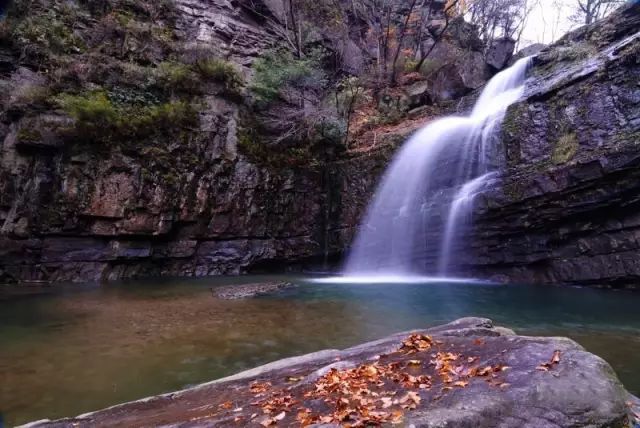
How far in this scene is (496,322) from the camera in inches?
299

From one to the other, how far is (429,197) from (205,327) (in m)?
8.98

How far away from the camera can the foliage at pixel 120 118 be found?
1222 centimetres

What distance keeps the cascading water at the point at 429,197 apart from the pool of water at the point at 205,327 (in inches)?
81.5

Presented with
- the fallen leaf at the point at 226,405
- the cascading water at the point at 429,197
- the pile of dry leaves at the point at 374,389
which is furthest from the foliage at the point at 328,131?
the fallen leaf at the point at 226,405

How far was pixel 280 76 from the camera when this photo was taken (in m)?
15.8

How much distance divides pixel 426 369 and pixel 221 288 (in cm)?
798

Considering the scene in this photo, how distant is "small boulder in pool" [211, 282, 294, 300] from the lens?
9.58 metres

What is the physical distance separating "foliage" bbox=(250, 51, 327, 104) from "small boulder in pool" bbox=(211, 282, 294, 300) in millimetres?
7950

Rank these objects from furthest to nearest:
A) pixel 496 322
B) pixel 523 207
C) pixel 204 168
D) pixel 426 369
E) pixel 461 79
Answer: pixel 461 79
pixel 204 168
pixel 523 207
pixel 496 322
pixel 426 369

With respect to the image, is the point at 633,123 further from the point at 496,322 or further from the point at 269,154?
the point at 269,154

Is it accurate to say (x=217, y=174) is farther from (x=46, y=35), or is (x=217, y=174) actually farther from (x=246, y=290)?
(x=46, y=35)

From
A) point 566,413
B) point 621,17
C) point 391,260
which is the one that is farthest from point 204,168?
point 621,17

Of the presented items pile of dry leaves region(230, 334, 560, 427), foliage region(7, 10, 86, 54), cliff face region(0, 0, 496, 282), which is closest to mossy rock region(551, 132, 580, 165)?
cliff face region(0, 0, 496, 282)

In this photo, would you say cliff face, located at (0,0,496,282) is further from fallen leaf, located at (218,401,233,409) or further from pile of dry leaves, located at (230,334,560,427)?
pile of dry leaves, located at (230,334,560,427)
